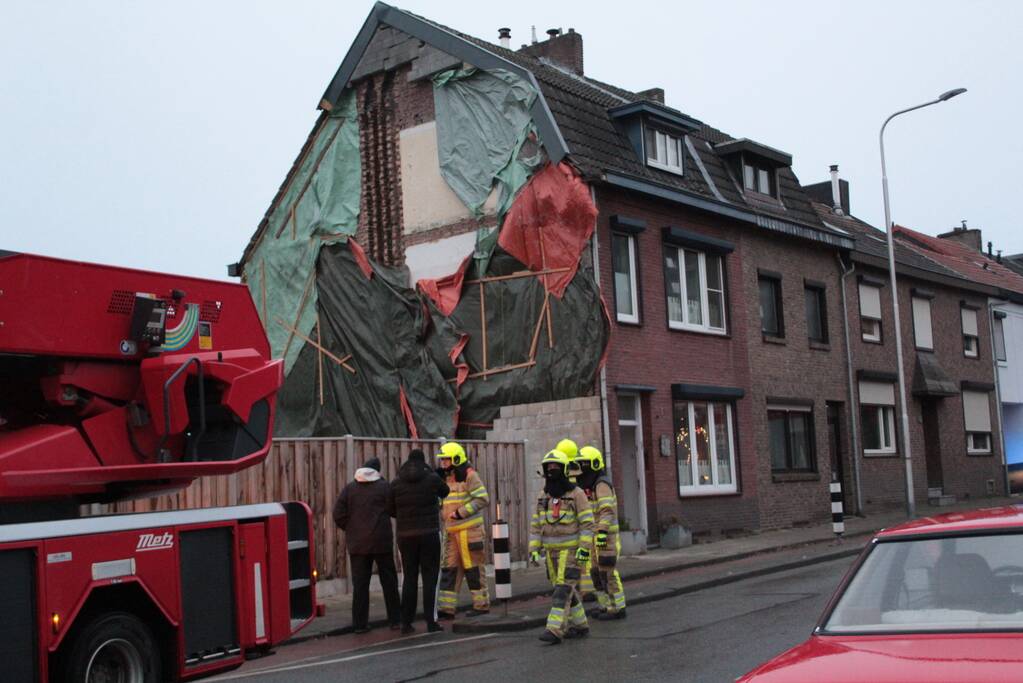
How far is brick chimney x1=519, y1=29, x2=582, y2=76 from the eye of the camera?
2820 centimetres

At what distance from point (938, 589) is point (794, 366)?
21.1 m

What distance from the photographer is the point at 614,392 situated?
20.6 m

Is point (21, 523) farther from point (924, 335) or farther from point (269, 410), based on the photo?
point (924, 335)

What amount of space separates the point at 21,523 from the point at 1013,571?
5759mm

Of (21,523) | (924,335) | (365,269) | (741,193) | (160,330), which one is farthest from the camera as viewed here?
(924,335)

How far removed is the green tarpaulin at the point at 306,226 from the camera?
24.5 metres

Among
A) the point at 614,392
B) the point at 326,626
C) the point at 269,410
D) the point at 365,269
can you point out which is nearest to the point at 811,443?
the point at 614,392

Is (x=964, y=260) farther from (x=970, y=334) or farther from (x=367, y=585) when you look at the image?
(x=367, y=585)

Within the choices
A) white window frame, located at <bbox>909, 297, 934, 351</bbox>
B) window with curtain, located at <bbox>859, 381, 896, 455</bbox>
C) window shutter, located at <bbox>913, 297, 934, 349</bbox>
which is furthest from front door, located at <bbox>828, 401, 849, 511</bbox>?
window shutter, located at <bbox>913, 297, 934, 349</bbox>

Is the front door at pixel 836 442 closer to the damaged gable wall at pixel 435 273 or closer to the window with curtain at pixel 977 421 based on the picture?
the window with curtain at pixel 977 421

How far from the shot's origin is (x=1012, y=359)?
35.9m

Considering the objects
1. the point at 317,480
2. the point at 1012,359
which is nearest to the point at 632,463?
the point at 317,480

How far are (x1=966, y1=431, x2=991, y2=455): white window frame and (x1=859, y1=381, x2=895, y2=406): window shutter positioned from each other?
4.73 m

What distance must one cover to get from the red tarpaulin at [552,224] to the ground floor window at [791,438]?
659 centimetres
